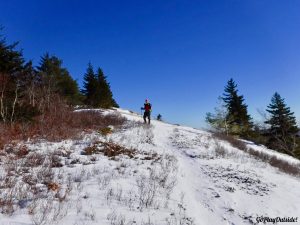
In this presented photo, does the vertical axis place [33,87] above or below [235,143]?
above

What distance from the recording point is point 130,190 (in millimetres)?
6500

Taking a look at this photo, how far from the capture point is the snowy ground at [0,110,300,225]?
495 cm

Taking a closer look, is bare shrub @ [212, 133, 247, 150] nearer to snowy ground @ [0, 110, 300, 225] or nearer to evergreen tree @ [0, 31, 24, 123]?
snowy ground @ [0, 110, 300, 225]

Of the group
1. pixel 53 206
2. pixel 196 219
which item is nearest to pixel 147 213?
pixel 196 219

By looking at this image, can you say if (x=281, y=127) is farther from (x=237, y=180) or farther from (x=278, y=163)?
(x=237, y=180)

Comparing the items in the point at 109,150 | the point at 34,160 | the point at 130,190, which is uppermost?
the point at 109,150

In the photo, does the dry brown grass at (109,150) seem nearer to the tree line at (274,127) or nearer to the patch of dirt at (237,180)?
the patch of dirt at (237,180)

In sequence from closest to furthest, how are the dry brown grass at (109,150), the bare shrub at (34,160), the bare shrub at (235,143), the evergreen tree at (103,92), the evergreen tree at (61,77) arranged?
1. the bare shrub at (34,160)
2. the dry brown grass at (109,150)
3. the bare shrub at (235,143)
4. the evergreen tree at (61,77)
5. the evergreen tree at (103,92)

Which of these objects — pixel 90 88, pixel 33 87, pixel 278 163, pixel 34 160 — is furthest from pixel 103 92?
pixel 34 160

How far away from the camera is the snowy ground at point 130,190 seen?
16.2ft

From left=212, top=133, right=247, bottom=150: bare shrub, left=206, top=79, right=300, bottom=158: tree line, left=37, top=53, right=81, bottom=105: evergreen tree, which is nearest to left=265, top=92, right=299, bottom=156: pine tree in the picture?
left=206, top=79, right=300, bottom=158: tree line

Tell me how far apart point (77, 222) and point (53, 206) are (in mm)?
810

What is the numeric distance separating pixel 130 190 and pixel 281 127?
40.4 m

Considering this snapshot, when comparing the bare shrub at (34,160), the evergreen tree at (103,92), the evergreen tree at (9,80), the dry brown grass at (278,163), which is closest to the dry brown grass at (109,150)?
the bare shrub at (34,160)
